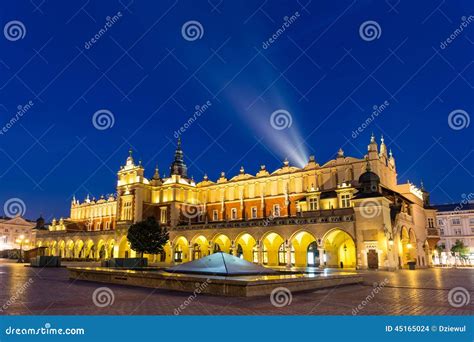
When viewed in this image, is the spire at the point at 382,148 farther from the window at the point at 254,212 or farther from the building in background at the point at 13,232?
the building in background at the point at 13,232

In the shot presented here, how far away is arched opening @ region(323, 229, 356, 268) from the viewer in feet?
129

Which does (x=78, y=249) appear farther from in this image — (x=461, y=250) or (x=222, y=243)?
(x=461, y=250)

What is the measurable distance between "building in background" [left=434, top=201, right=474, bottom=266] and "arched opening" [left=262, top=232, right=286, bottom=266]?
4173 centimetres

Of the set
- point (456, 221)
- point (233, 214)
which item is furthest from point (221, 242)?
point (456, 221)

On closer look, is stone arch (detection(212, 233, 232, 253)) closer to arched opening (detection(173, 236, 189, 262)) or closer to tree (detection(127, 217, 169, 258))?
arched opening (detection(173, 236, 189, 262))

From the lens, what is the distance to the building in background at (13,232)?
320ft

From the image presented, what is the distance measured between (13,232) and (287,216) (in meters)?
87.0

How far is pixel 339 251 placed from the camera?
40.4 m

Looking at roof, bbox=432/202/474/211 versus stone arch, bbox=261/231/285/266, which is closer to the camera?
stone arch, bbox=261/231/285/266

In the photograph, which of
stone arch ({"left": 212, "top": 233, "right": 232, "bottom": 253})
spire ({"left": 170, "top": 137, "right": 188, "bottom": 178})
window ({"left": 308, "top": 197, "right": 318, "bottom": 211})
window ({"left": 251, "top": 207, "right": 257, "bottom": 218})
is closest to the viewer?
stone arch ({"left": 212, "top": 233, "right": 232, "bottom": 253})

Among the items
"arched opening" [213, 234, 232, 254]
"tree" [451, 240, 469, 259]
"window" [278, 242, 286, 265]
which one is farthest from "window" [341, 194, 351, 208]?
"tree" [451, 240, 469, 259]

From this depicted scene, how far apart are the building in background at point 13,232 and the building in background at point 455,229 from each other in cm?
9329

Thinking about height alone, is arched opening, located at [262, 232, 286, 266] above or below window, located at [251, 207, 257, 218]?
below

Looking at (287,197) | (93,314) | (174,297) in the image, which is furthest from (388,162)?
(93,314)
